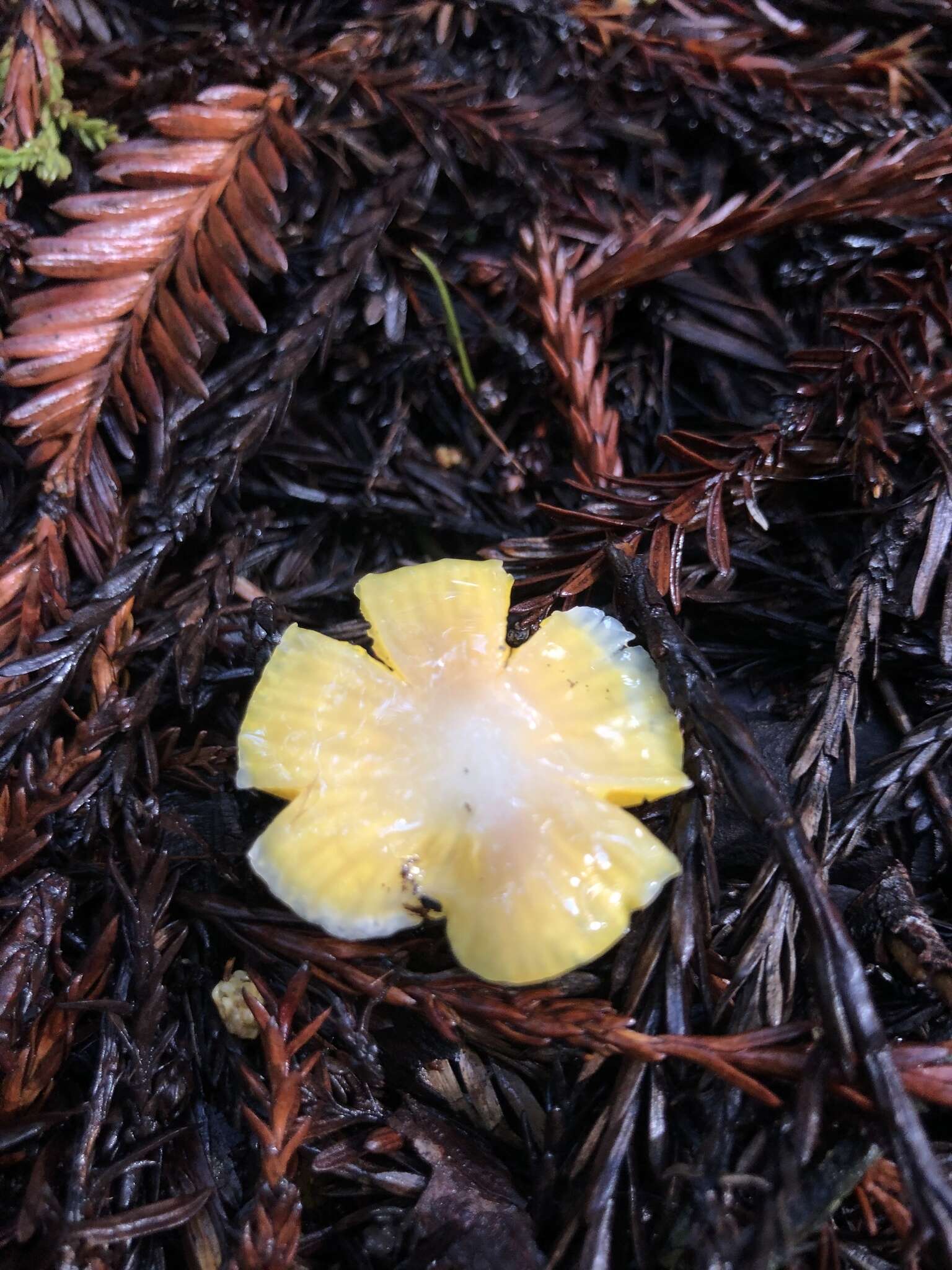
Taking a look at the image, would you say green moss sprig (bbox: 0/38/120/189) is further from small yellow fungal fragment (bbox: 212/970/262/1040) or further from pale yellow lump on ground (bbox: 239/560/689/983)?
small yellow fungal fragment (bbox: 212/970/262/1040)

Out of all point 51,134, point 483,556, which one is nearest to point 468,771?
point 483,556

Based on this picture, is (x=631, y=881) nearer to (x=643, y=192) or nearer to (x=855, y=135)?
(x=643, y=192)

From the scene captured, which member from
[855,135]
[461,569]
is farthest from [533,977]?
[855,135]

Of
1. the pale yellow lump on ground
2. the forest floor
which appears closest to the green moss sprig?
the forest floor

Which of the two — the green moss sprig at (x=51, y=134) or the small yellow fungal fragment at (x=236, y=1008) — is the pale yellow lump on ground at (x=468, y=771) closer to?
the small yellow fungal fragment at (x=236, y=1008)

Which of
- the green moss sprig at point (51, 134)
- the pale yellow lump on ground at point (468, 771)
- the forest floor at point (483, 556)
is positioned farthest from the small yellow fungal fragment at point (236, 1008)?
the green moss sprig at point (51, 134)

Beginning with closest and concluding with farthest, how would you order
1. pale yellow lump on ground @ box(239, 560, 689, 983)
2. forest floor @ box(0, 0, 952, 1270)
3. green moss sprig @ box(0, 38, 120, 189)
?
forest floor @ box(0, 0, 952, 1270)
pale yellow lump on ground @ box(239, 560, 689, 983)
green moss sprig @ box(0, 38, 120, 189)

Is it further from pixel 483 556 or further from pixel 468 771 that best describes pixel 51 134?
pixel 468 771
